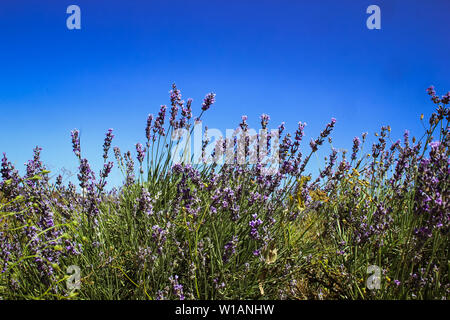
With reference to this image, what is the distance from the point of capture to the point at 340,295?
2.27 m

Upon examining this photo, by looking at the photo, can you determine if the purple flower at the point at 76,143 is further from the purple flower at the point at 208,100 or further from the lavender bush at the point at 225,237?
the purple flower at the point at 208,100

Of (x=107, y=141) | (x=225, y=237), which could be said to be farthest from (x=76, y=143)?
(x=225, y=237)

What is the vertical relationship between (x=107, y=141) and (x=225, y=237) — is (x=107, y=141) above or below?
above

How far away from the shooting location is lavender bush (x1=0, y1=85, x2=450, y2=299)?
1.85 m

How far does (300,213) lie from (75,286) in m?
1.71

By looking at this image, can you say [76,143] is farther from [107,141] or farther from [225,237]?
[225,237]

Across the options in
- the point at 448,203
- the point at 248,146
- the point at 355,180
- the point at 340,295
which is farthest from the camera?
the point at 355,180

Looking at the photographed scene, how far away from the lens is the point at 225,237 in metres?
2.43

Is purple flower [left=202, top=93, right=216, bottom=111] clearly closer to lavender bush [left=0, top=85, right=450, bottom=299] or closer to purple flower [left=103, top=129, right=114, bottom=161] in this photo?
lavender bush [left=0, top=85, right=450, bottom=299]

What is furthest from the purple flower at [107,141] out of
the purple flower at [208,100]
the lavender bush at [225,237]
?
the purple flower at [208,100]

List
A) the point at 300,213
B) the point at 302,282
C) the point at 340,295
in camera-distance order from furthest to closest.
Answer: the point at 300,213 → the point at 302,282 → the point at 340,295

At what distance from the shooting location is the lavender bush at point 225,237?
72.9 inches
